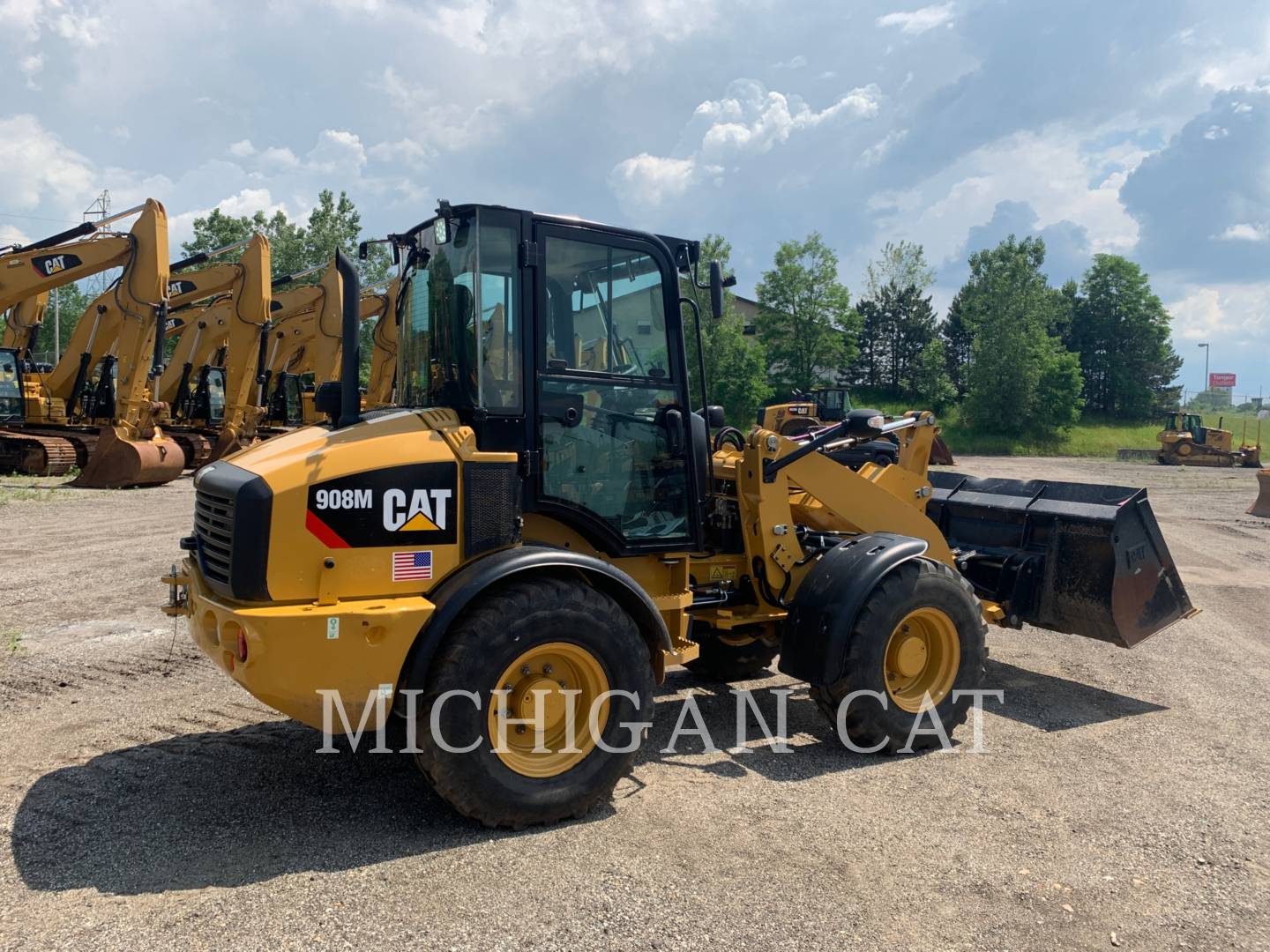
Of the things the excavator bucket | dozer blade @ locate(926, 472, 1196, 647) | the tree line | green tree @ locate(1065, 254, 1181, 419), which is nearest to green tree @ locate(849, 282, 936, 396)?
the tree line

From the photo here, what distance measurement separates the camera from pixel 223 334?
25.6 m

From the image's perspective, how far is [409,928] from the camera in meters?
3.09

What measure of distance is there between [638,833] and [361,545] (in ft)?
5.47

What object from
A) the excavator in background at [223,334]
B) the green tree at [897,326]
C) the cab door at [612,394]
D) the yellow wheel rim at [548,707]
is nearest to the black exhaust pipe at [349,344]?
the cab door at [612,394]

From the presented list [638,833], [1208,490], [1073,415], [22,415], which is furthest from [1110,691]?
[1073,415]

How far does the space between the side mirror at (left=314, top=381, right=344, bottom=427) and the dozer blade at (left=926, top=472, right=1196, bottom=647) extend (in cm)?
438

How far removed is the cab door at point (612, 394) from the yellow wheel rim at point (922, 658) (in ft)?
4.31

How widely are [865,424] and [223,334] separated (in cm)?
2420

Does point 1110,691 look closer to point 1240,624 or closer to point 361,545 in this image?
point 1240,624

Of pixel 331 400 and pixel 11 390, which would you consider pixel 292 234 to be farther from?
pixel 331 400

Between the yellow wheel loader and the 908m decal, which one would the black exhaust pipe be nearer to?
the yellow wheel loader

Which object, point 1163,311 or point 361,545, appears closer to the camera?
point 361,545

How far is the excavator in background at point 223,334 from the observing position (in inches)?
843

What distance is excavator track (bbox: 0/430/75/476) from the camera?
19.4m
